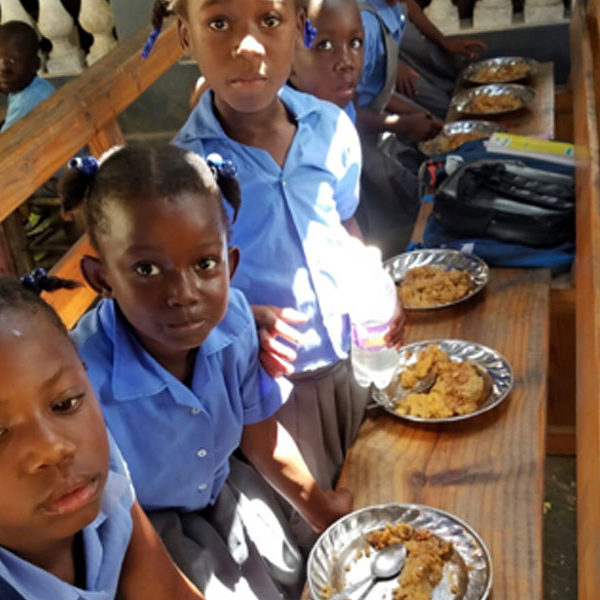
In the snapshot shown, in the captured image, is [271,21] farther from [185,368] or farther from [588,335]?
[588,335]

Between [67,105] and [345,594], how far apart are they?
4.75ft

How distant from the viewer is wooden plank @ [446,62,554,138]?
3127mm

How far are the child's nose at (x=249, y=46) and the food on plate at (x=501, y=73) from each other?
2.33 meters

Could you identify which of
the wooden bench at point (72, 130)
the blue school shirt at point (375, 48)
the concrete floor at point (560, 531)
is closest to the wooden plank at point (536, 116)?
the blue school shirt at point (375, 48)

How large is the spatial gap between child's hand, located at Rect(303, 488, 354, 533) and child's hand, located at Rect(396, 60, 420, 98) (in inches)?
102

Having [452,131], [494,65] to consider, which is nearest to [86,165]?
[452,131]

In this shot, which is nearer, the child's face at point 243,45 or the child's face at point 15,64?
the child's face at point 243,45

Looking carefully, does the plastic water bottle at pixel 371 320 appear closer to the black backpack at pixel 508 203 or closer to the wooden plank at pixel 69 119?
the black backpack at pixel 508 203

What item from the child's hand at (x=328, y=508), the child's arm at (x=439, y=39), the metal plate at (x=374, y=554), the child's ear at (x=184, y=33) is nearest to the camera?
the metal plate at (x=374, y=554)

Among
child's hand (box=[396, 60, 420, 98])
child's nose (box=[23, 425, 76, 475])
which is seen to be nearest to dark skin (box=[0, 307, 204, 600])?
child's nose (box=[23, 425, 76, 475])

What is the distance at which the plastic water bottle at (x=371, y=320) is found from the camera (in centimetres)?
176

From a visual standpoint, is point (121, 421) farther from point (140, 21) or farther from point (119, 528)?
point (140, 21)

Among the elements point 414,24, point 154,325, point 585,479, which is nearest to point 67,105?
point 154,325

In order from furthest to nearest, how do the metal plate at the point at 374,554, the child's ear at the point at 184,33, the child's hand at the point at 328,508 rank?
1. the child's ear at the point at 184,33
2. the child's hand at the point at 328,508
3. the metal plate at the point at 374,554
